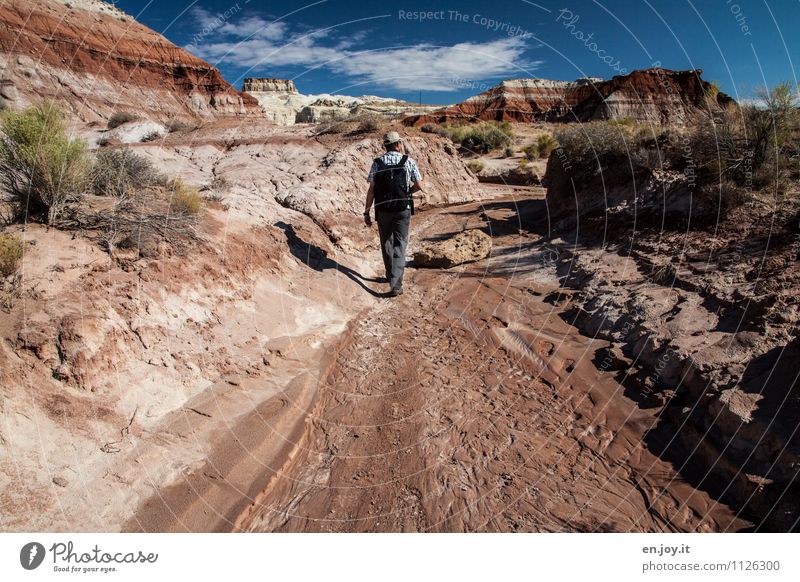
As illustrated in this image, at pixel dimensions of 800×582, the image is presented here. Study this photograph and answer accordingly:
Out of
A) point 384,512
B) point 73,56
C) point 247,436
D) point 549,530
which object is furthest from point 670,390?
→ point 73,56

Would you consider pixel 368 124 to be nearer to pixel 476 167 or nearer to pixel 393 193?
pixel 393 193

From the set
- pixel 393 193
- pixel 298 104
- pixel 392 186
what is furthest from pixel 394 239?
pixel 298 104

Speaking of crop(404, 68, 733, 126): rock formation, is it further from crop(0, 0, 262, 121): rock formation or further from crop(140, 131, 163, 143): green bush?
crop(140, 131, 163, 143): green bush

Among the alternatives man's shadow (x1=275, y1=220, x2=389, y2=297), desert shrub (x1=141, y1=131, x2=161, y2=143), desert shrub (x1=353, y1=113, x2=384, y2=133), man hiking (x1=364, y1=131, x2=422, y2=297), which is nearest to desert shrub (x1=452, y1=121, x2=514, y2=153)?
desert shrub (x1=353, y1=113, x2=384, y2=133)

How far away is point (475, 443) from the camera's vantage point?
12.5 ft

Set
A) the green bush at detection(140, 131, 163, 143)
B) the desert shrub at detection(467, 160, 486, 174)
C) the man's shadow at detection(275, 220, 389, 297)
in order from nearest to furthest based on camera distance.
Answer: the man's shadow at detection(275, 220, 389, 297) → the green bush at detection(140, 131, 163, 143) → the desert shrub at detection(467, 160, 486, 174)

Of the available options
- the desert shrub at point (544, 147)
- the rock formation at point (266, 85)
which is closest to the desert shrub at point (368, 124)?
the desert shrub at point (544, 147)

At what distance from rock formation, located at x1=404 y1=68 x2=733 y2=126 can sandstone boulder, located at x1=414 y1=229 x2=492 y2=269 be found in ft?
108

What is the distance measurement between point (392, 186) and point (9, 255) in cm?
461

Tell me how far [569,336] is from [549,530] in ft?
9.96

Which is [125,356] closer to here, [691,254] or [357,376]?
[357,376]

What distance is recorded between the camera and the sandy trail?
3104 mm

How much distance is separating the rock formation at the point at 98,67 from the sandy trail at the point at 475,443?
91.0 ft

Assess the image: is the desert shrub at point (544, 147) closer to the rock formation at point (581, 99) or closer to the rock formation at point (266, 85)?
the rock formation at point (581, 99)
